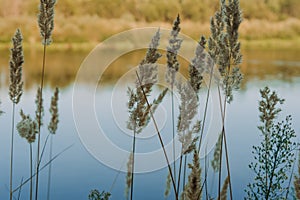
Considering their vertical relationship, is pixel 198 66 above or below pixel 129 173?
above

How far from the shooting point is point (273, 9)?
971cm

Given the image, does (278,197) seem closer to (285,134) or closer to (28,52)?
(285,134)

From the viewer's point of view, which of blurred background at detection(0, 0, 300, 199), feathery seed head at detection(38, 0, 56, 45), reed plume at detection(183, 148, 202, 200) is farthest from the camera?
blurred background at detection(0, 0, 300, 199)

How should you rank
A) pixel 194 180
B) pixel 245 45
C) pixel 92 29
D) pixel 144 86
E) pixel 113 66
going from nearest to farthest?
pixel 194 180, pixel 144 86, pixel 92 29, pixel 113 66, pixel 245 45

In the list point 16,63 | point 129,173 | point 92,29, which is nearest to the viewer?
point 16,63

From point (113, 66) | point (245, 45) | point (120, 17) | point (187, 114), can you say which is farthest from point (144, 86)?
point (245, 45)

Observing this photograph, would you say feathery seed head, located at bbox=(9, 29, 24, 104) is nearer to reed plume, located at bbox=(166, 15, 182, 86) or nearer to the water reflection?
reed plume, located at bbox=(166, 15, 182, 86)

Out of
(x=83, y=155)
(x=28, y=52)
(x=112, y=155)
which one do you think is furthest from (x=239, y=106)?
(x=28, y=52)

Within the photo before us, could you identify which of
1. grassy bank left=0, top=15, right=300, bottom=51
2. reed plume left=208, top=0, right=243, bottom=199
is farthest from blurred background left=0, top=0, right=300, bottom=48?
reed plume left=208, top=0, right=243, bottom=199

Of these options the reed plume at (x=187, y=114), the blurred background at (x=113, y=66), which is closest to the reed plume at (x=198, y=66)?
the reed plume at (x=187, y=114)

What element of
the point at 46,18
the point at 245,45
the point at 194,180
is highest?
the point at 245,45

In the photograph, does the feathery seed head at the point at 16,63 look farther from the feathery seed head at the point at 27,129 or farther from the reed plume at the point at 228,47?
the reed plume at the point at 228,47

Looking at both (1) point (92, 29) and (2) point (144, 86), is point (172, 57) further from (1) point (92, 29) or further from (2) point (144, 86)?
(1) point (92, 29)

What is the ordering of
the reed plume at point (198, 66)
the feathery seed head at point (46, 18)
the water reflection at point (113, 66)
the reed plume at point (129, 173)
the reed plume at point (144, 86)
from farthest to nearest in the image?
1. the water reflection at point (113, 66)
2. the reed plume at point (129, 173)
3. the feathery seed head at point (46, 18)
4. the reed plume at point (198, 66)
5. the reed plume at point (144, 86)
